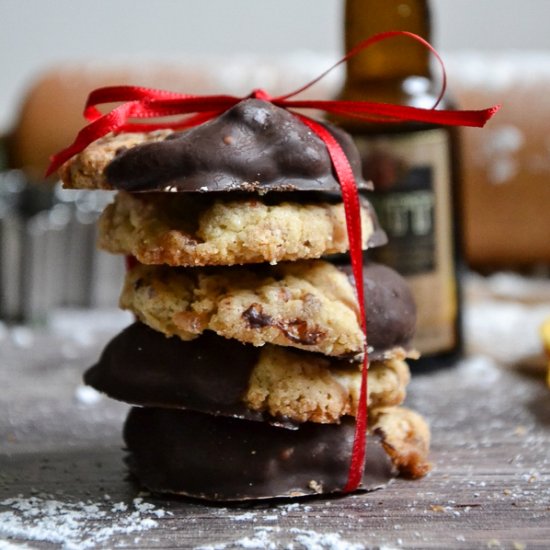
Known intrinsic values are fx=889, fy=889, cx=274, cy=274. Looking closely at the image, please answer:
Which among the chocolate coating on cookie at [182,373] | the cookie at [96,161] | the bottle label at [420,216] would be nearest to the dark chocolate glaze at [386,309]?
the chocolate coating on cookie at [182,373]

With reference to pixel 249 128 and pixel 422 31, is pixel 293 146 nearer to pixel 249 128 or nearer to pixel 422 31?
pixel 249 128

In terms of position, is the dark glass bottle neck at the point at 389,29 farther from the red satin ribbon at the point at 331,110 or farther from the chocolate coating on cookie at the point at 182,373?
the chocolate coating on cookie at the point at 182,373

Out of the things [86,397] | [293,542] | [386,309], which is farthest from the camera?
[86,397]

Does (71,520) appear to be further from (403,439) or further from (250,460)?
(403,439)

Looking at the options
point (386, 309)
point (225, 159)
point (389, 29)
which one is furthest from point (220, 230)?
point (389, 29)

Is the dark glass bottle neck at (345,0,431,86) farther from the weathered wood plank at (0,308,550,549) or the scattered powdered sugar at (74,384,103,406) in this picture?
the scattered powdered sugar at (74,384,103,406)

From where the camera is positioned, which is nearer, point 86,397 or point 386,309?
point 386,309
